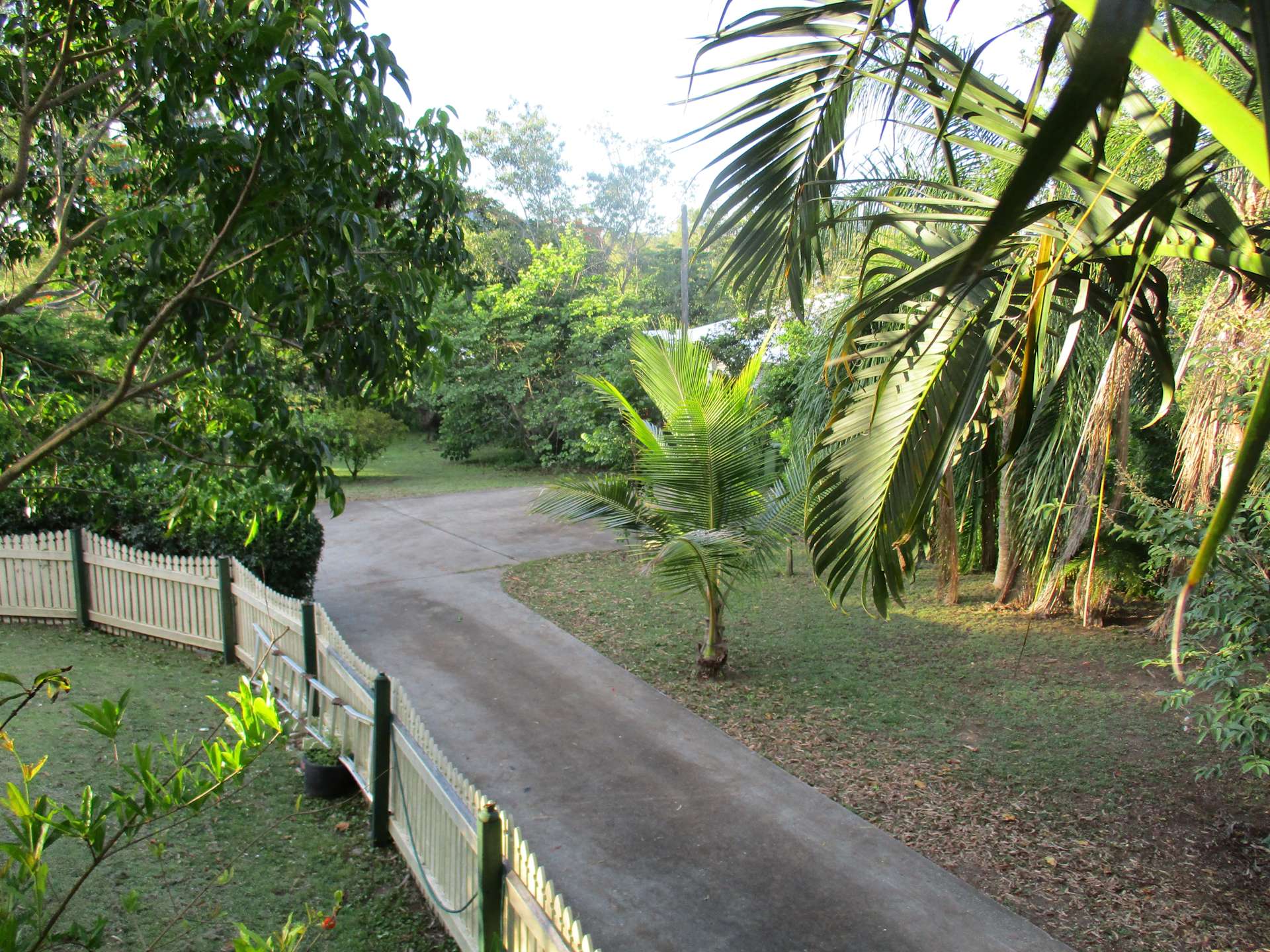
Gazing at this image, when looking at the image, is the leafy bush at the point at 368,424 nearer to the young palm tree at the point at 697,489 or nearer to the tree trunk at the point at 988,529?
the young palm tree at the point at 697,489

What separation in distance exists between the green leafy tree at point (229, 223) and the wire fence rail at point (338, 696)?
1.26 m

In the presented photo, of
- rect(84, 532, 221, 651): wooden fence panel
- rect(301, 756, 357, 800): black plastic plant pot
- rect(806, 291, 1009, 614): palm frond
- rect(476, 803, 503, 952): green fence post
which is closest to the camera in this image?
rect(806, 291, 1009, 614): palm frond

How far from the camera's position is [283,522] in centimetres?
942

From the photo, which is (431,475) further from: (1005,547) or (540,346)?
(1005,547)

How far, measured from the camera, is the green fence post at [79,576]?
9422mm

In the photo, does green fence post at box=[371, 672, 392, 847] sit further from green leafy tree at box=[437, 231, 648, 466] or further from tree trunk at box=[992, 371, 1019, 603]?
green leafy tree at box=[437, 231, 648, 466]

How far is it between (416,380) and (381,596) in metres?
6.61

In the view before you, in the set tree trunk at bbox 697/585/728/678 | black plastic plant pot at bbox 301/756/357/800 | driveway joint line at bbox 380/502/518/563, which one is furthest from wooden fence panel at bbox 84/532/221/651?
driveway joint line at bbox 380/502/518/563

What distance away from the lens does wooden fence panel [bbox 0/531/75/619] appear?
9.49 meters

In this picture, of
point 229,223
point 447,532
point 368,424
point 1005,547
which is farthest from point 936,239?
point 368,424

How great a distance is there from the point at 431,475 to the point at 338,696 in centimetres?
1708

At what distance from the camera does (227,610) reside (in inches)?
338

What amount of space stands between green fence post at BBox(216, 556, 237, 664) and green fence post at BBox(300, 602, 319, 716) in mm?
2110

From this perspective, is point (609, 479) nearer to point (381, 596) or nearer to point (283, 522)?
point (283, 522)
